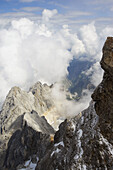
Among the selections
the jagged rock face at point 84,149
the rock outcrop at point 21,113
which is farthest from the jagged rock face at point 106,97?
the rock outcrop at point 21,113

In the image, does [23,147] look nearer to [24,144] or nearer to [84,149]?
[24,144]

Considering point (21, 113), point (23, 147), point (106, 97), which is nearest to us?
point (106, 97)

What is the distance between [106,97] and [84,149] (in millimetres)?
8570

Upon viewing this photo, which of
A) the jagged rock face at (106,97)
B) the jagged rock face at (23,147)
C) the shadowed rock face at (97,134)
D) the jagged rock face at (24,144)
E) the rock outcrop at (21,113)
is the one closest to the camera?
the jagged rock face at (106,97)

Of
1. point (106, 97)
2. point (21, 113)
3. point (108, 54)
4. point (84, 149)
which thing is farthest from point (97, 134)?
point (21, 113)

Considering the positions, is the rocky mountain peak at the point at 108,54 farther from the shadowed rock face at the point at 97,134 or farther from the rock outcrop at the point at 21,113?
the rock outcrop at the point at 21,113

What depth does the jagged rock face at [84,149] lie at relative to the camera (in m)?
24.3

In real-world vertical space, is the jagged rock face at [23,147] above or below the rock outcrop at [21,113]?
below

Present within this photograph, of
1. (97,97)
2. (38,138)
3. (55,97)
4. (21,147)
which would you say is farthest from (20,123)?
(55,97)

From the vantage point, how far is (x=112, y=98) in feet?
83.3

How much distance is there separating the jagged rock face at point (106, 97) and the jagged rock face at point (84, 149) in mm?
1092

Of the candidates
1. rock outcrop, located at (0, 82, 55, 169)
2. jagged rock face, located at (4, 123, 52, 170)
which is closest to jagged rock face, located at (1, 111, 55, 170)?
jagged rock face, located at (4, 123, 52, 170)

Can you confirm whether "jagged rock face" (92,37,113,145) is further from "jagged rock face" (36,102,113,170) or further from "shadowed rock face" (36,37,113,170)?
"jagged rock face" (36,102,113,170)

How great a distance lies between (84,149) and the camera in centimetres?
2677
